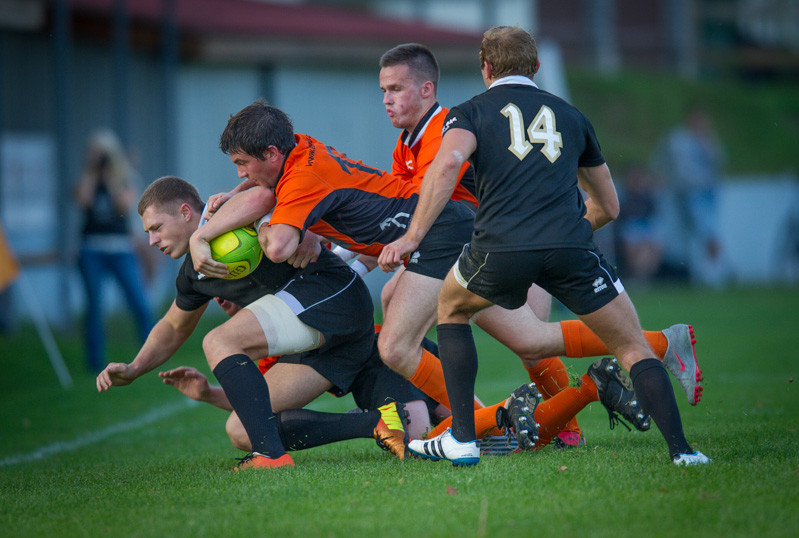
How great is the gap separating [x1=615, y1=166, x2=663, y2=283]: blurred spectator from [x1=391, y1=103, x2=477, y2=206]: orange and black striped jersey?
1607 cm

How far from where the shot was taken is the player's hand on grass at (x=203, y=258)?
15.8 ft

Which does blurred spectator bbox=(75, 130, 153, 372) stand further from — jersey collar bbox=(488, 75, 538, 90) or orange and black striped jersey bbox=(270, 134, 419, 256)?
jersey collar bbox=(488, 75, 538, 90)

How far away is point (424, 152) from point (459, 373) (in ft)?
5.02

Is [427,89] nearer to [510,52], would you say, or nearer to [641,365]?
[510,52]

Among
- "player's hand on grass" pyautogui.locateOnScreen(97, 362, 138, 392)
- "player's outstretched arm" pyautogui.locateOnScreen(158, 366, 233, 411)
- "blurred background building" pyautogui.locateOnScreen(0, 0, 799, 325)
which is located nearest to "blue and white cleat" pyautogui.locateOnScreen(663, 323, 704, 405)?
"player's outstretched arm" pyautogui.locateOnScreen(158, 366, 233, 411)

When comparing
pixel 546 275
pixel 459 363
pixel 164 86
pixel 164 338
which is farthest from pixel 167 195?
pixel 164 86

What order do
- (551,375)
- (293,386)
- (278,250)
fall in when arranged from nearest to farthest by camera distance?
(278,250), (293,386), (551,375)

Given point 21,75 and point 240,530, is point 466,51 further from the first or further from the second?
point 240,530

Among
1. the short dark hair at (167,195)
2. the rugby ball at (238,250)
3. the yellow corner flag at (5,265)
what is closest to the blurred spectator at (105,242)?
the yellow corner flag at (5,265)

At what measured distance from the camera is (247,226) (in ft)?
16.6

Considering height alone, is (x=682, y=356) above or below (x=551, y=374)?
above

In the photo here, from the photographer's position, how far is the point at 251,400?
480 centimetres

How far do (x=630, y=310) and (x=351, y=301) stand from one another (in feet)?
5.47

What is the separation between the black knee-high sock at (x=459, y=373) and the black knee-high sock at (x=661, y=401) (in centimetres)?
81
